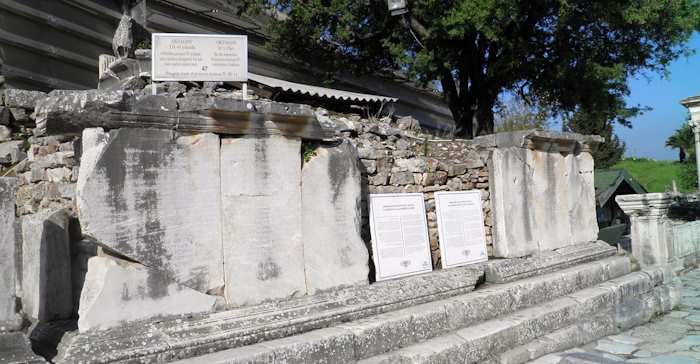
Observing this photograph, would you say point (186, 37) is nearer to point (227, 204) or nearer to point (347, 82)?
point (227, 204)

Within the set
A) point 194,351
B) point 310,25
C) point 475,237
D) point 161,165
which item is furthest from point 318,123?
point 310,25

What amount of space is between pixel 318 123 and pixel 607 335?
4.05m

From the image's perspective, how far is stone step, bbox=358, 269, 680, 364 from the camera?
14.0ft

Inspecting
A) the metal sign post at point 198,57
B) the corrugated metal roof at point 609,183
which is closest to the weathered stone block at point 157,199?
the metal sign post at point 198,57

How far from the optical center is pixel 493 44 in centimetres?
1328

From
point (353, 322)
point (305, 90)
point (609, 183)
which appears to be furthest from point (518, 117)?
point (353, 322)

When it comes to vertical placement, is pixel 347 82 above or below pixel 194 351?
above

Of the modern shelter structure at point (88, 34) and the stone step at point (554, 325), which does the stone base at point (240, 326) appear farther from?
the modern shelter structure at point (88, 34)

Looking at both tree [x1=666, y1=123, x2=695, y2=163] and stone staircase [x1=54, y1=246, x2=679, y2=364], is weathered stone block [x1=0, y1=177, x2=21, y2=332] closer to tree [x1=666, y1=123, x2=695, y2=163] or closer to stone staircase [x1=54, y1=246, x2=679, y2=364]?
stone staircase [x1=54, y1=246, x2=679, y2=364]

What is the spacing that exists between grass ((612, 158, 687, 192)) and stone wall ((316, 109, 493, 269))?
3008cm

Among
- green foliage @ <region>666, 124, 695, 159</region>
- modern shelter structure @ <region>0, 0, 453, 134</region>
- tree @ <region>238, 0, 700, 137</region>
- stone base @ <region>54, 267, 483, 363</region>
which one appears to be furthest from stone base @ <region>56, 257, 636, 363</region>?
green foliage @ <region>666, 124, 695, 159</region>

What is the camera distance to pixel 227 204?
3.77 m

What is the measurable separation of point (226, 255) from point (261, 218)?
14.5 inches

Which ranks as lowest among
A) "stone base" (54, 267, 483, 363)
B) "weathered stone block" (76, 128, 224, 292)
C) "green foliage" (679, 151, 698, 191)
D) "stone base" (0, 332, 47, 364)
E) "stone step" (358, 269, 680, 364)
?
"stone step" (358, 269, 680, 364)
